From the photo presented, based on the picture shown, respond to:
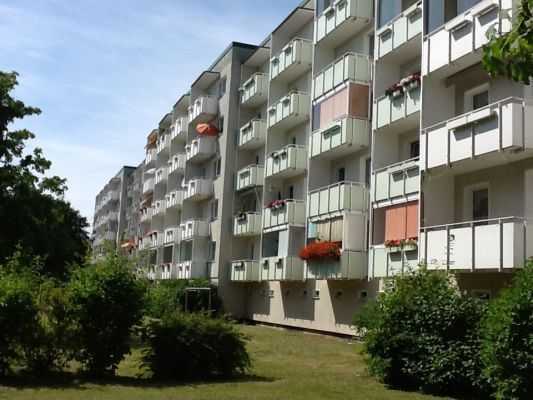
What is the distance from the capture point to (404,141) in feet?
89.9

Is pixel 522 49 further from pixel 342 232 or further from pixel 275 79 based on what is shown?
pixel 275 79

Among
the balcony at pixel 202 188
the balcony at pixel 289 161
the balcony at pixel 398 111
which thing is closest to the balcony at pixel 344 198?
the balcony at pixel 398 111

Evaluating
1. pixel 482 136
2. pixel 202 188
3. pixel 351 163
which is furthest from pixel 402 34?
pixel 202 188

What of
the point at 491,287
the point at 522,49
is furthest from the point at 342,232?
the point at 522,49

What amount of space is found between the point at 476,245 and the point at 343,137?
446 inches

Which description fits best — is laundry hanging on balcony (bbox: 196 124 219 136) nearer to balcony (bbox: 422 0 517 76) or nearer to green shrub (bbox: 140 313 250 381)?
balcony (bbox: 422 0 517 76)

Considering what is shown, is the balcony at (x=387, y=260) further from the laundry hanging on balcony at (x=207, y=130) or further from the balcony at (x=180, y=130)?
the balcony at (x=180, y=130)

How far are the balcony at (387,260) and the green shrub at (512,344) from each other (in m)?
10.0

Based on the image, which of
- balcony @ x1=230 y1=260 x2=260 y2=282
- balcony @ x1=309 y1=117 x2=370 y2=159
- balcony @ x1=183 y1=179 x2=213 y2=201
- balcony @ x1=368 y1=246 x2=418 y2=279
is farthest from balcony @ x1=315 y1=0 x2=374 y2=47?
balcony @ x1=183 y1=179 x2=213 y2=201

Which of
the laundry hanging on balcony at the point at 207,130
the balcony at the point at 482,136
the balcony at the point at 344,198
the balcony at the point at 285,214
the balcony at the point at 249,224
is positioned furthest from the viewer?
the laundry hanging on balcony at the point at 207,130

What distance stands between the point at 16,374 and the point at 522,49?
1376 cm

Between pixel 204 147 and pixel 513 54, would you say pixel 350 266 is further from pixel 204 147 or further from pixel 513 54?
pixel 513 54

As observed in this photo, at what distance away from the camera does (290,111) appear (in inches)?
1441

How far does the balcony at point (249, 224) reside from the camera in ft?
134
